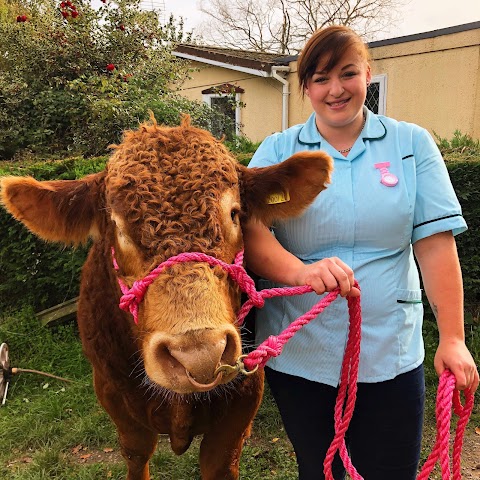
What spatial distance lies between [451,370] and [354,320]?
440mm

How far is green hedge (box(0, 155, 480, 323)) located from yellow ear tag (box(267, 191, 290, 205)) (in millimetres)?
3213

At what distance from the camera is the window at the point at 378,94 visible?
11.3 meters

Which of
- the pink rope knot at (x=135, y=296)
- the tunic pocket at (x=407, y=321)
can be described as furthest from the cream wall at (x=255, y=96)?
the pink rope knot at (x=135, y=296)

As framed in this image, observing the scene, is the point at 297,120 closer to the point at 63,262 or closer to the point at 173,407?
the point at 63,262

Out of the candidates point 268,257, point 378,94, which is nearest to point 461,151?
point 268,257

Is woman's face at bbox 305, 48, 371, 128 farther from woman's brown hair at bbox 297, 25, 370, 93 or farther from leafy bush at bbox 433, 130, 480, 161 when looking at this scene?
leafy bush at bbox 433, 130, 480, 161

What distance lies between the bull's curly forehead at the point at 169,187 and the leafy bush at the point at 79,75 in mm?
5950

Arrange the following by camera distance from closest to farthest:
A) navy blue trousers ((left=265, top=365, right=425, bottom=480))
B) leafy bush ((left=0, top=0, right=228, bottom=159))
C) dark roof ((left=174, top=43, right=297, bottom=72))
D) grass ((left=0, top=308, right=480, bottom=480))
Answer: navy blue trousers ((left=265, top=365, right=425, bottom=480)) → grass ((left=0, top=308, right=480, bottom=480)) → leafy bush ((left=0, top=0, right=228, bottom=159)) → dark roof ((left=174, top=43, right=297, bottom=72))

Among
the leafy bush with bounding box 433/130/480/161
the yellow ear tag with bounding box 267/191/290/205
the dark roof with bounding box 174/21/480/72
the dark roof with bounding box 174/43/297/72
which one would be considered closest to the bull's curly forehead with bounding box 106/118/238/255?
the yellow ear tag with bounding box 267/191/290/205

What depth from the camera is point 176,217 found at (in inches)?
68.2

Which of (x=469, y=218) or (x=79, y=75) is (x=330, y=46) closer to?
(x=469, y=218)

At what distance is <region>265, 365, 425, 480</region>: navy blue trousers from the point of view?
80.5 inches

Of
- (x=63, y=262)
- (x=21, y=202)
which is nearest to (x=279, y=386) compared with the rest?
(x=21, y=202)

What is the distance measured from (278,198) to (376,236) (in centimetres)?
47
